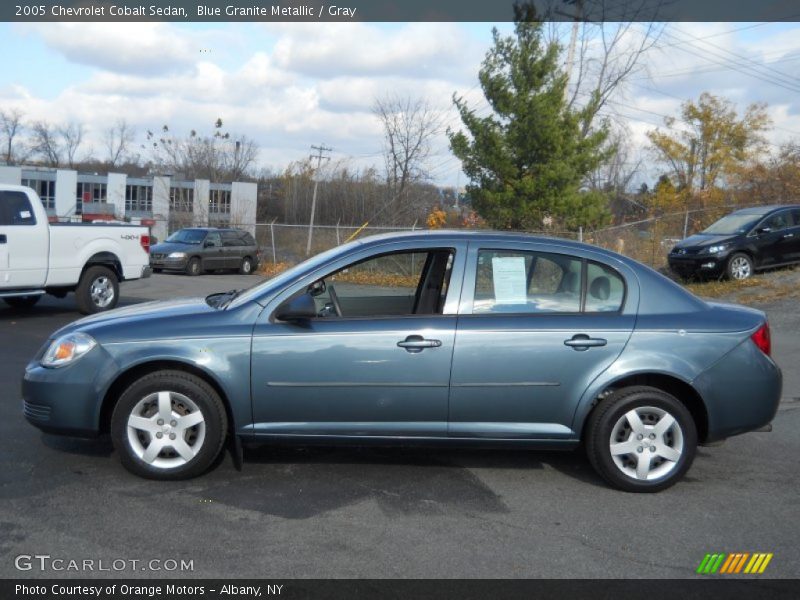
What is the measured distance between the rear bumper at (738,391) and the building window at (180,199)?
1646 inches

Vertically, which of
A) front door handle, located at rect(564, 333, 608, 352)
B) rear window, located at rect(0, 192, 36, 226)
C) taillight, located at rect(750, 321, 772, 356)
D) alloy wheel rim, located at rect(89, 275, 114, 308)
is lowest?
alloy wheel rim, located at rect(89, 275, 114, 308)

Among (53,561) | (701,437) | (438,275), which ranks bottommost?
(53,561)

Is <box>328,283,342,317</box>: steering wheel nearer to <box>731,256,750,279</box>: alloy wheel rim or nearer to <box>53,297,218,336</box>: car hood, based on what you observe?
<box>53,297,218,336</box>: car hood

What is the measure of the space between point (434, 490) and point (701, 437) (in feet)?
5.88

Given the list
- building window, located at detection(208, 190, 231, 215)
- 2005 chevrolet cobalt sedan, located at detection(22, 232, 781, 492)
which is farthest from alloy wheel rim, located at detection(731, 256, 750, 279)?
building window, located at detection(208, 190, 231, 215)

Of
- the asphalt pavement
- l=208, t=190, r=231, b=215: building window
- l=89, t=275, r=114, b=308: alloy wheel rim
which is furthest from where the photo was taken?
l=208, t=190, r=231, b=215: building window

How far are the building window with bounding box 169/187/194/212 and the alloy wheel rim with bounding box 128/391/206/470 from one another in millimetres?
40909

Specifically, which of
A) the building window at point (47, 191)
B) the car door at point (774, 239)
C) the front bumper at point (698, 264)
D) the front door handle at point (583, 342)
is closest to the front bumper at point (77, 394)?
the front door handle at point (583, 342)

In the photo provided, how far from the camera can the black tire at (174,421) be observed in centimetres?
519

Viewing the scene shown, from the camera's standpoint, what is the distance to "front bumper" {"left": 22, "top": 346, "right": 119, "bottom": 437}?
205 inches

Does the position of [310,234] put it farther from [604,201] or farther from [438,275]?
[438,275]

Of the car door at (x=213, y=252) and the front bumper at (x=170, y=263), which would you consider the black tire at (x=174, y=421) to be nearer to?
the front bumper at (x=170, y=263)

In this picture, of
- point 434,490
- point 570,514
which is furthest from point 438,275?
point 570,514

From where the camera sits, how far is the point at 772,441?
6.73 m
